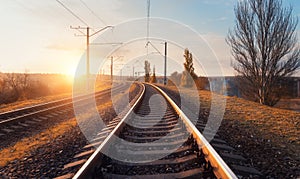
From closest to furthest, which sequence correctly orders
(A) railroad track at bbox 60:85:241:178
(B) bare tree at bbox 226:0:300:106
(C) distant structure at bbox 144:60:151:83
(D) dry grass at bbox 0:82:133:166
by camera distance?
(A) railroad track at bbox 60:85:241:178, (D) dry grass at bbox 0:82:133:166, (B) bare tree at bbox 226:0:300:106, (C) distant structure at bbox 144:60:151:83

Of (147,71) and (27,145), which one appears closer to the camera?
(27,145)

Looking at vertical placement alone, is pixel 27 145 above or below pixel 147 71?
below

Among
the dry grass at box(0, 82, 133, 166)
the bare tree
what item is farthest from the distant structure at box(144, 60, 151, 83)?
the dry grass at box(0, 82, 133, 166)

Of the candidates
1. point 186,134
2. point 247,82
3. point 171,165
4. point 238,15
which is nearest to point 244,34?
point 238,15

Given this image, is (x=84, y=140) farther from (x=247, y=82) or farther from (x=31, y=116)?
(x=247, y=82)

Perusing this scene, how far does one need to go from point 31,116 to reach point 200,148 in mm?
7663

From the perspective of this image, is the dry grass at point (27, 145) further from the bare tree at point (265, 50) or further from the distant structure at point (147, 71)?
the distant structure at point (147, 71)

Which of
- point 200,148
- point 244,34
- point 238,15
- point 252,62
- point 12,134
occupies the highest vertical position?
point 238,15

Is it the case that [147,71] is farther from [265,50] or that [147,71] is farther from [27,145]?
[27,145]

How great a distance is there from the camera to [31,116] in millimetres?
10344

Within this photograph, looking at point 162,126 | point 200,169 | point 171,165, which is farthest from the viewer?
point 162,126

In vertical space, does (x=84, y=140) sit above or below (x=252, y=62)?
below

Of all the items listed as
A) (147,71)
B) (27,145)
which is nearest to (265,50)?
(27,145)

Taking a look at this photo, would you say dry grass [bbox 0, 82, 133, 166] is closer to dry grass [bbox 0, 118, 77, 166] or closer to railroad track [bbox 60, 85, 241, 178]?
dry grass [bbox 0, 118, 77, 166]
